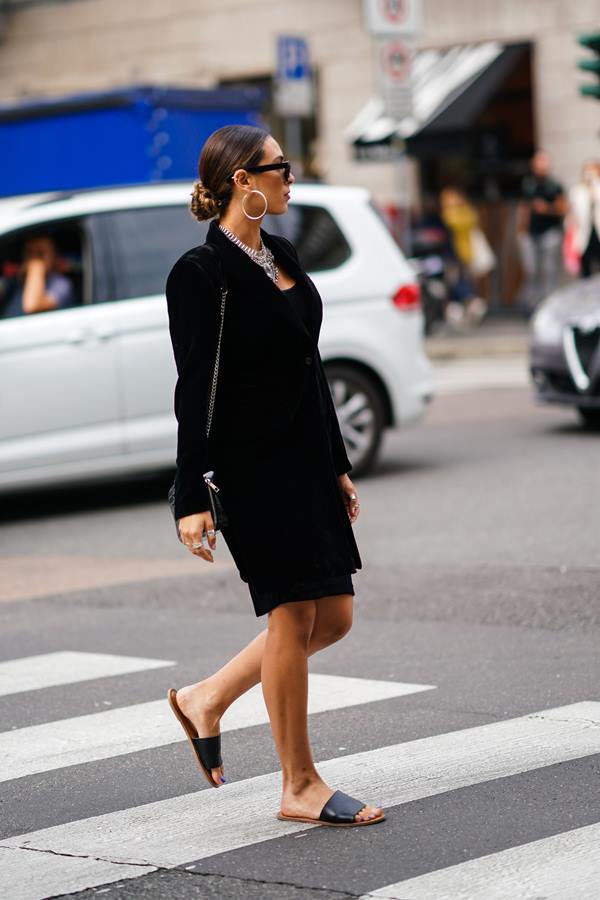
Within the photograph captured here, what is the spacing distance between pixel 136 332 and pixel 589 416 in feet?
14.9

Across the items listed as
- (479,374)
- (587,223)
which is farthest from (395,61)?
(479,374)

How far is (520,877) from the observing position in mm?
4055

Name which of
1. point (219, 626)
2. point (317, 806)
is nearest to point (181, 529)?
point (317, 806)

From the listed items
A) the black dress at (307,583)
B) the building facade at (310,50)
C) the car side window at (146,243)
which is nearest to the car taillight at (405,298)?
the car side window at (146,243)

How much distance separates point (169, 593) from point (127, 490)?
372 centimetres

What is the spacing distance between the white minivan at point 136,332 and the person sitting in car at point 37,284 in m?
0.04

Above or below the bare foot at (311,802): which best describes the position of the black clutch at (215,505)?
above

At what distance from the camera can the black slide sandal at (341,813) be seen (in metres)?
4.52

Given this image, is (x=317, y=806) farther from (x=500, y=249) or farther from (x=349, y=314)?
(x=500, y=249)

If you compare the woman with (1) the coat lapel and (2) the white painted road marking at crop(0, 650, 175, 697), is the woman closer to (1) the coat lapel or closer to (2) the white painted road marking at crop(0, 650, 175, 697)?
(1) the coat lapel

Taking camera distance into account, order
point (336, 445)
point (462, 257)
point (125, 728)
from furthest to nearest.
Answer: point (462, 257) < point (125, 728) < point (336, 445)

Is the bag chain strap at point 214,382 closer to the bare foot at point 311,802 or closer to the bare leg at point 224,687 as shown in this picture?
the bare leg at point 224,687

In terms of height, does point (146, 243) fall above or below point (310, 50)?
below

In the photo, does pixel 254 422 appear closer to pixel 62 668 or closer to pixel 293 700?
pixel 293 700
